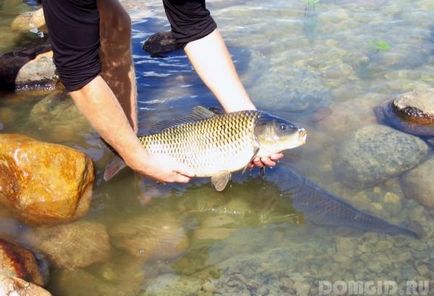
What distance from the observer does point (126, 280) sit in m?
3.70

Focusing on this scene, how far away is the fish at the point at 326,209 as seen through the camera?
156 inches

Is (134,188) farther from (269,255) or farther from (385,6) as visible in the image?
(385,6)

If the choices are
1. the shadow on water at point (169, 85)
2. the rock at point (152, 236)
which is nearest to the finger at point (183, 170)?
the rock at point (152, 236)

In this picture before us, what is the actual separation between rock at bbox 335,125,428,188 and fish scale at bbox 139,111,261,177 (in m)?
1.31

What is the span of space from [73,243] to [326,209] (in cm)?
220

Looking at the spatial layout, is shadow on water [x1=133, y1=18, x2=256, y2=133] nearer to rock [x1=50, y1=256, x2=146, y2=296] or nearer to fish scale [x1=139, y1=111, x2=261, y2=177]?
fish scale [x1=139, y1=111, x2=261, y2=177]

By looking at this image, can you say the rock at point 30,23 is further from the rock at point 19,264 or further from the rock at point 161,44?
the rock at point 19,264

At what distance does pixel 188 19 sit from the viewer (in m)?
3.90

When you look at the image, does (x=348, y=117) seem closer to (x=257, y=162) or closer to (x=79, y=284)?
(x=257, y=162)

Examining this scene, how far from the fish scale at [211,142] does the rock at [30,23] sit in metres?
5.79

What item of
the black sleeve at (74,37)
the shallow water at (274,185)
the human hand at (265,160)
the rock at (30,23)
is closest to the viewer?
the black sleeve at (74,37)

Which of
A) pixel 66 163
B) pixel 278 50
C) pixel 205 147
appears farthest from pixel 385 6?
pixel 66 163

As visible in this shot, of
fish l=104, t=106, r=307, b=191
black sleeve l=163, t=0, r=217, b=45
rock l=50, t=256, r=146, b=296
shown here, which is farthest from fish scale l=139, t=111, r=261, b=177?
rock l=50, t=256, r=146, b=296

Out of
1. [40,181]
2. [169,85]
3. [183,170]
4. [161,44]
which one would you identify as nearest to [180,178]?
[183,170]
